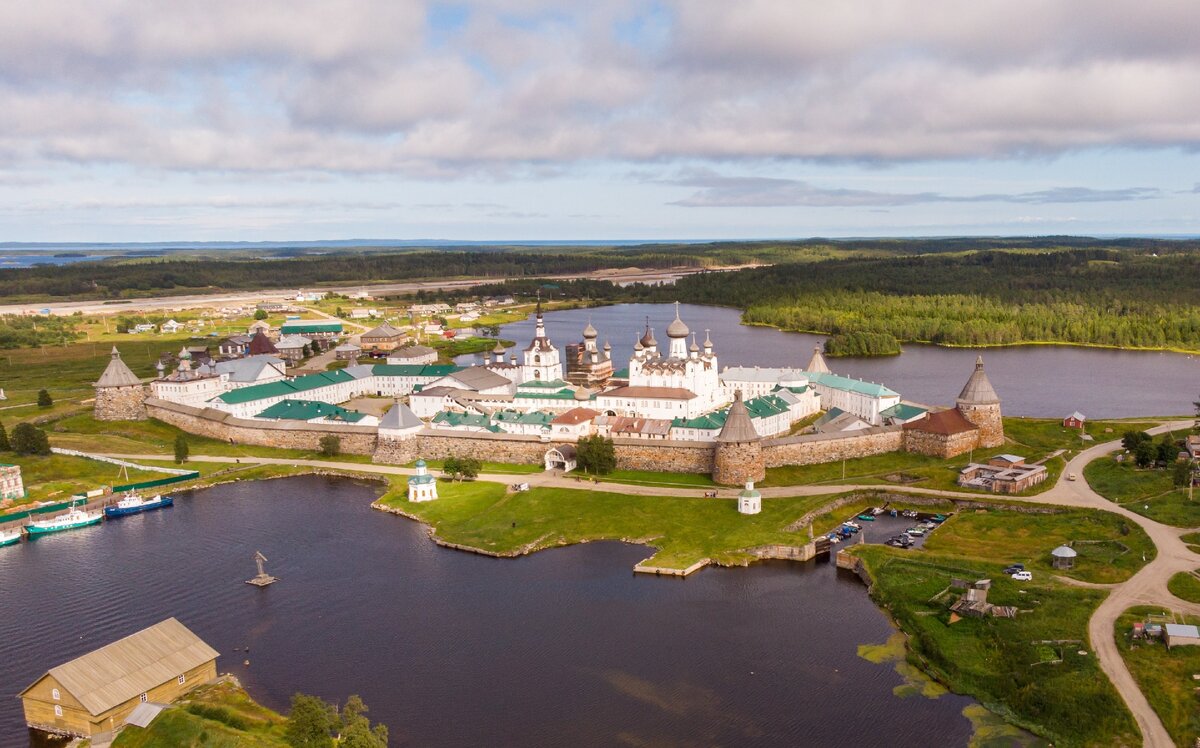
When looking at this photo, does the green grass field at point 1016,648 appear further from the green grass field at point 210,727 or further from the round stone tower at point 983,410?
the green grass field at point 210,727

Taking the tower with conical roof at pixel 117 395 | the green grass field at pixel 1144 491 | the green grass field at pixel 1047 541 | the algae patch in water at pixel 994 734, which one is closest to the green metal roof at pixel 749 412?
the green grass field at pixel 1047 541

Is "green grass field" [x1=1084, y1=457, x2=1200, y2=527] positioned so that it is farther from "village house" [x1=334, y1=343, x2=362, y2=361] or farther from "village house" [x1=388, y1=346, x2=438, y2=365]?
"village house" [x1=334, y1=343, x2=362, y2=361]

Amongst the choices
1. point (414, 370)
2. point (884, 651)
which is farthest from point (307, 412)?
point (884, 651)

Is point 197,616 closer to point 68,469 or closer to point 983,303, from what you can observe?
point 68,469

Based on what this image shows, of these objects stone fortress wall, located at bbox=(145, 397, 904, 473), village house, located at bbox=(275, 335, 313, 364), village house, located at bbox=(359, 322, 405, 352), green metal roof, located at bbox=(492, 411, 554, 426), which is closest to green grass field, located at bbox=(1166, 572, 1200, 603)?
stone fortress wall, located at bbox=(145, 397, 904, 473)

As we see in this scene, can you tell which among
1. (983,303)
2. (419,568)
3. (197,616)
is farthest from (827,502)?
(983,303)

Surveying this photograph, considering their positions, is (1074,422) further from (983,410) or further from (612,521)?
(612,521)
